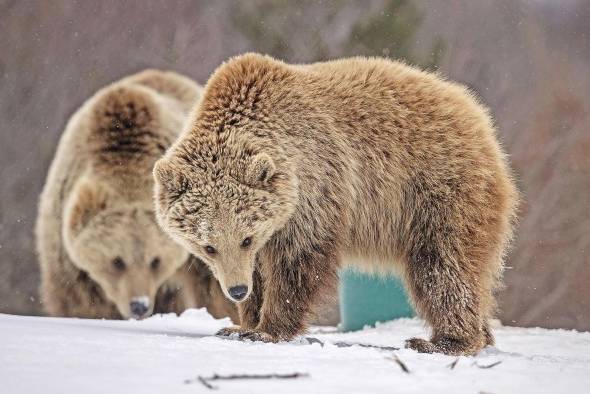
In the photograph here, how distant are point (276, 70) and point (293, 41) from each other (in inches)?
333

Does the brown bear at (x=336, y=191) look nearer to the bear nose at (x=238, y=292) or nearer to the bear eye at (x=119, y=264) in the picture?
the bear nose at (x=238, y=292)

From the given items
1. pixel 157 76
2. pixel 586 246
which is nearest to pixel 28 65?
pixel 157 76

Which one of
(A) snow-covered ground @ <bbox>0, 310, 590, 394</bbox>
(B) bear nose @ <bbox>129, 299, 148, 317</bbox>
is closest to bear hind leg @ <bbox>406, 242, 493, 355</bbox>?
(A) snow-covered ground @ <bbox>0, 310, 590, 394</bbox>

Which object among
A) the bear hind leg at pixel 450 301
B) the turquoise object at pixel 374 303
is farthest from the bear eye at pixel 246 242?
the turquoise object at pixel 374 303

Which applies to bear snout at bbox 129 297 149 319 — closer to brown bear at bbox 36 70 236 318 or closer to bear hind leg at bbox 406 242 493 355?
brown bear at bbox 36 70 236 318

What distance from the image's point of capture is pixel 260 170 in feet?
15.7

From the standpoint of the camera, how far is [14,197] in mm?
13453

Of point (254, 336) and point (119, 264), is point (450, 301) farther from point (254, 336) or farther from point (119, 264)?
point (119, 264)

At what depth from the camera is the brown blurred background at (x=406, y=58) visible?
13.0 metres

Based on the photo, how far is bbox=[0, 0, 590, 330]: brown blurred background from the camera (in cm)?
1300

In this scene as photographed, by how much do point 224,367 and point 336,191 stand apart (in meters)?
1.81

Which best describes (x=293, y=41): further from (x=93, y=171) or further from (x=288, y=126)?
(x=288, y=126)

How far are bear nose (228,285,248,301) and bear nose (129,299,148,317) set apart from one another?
2721mm

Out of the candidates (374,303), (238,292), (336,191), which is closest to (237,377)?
(238,292)
